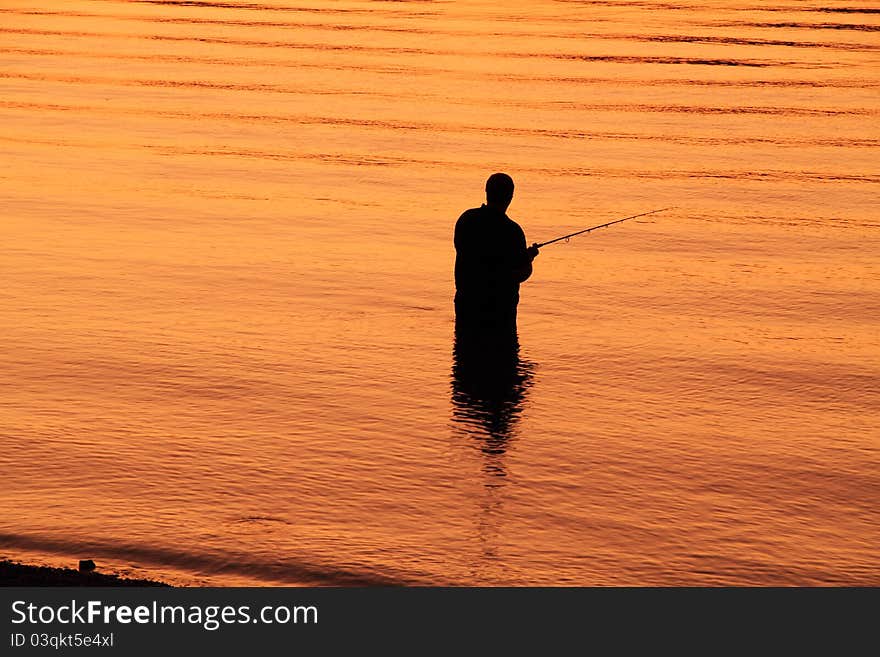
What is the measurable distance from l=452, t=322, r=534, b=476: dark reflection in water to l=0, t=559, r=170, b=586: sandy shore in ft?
9.33

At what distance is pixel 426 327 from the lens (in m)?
12.7

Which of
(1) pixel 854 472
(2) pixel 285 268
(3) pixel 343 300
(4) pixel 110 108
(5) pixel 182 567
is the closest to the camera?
(5) pixel 182 567

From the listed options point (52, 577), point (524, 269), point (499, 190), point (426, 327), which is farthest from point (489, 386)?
point (52, 577)

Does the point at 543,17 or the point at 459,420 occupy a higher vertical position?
the point at 543,17

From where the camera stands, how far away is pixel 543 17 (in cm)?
3344

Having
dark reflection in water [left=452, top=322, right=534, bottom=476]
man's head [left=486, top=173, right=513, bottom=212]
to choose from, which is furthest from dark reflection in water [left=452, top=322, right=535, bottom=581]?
man's head [left=486, top=173, right=513, bottom=212]

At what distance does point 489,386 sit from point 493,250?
94cm

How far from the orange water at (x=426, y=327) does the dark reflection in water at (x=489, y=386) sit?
42 millimetres

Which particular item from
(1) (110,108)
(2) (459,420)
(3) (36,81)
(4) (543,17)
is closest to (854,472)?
(2) (459,420)

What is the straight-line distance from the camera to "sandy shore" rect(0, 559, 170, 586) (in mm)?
6938

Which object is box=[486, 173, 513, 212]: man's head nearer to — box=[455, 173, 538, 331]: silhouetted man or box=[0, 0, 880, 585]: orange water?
box=[455, 173, 538, 331]: silhouetted man

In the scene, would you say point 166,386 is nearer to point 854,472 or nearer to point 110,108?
point 854,472

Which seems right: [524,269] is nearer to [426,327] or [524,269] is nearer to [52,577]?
[426,327]

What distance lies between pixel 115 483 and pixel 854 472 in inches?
169
